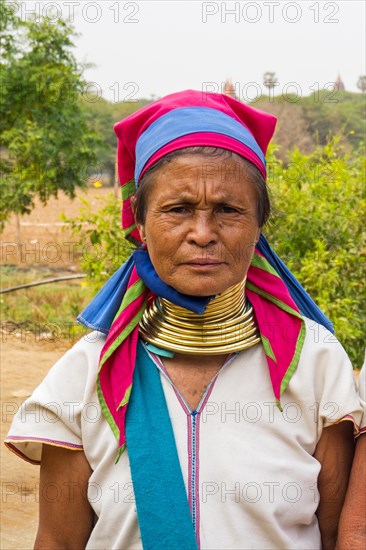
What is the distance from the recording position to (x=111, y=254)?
612cm

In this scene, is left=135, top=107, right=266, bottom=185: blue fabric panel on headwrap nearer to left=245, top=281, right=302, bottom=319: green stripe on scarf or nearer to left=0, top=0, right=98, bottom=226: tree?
left=245, top=281, right=302, bottom=319: green stripe on scarf

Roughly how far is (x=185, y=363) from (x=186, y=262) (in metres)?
0.33

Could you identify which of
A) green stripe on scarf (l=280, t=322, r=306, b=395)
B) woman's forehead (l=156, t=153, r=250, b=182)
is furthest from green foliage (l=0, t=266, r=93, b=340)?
woman's forehead (l=156, t=153, r=250, b=182)

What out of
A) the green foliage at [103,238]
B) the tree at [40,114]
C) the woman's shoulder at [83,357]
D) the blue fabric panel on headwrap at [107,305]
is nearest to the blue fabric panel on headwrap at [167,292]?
the blue fabric panel on headwrap at [107,305]

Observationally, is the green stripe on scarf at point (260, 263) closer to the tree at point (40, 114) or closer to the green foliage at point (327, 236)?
the green foliage at point (327, 236)

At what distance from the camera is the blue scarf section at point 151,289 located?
212 cm

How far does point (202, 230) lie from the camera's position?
200 centimetres

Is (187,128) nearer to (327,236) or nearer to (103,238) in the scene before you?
(327,236)

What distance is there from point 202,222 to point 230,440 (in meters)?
0.58

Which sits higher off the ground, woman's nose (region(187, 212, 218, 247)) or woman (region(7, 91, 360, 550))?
woman's nose (region(187, 212, 218, 247))

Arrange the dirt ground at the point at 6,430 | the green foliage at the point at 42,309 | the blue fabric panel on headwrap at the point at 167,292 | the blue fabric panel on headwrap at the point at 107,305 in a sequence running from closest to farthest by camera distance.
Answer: the blue fabric panel on headwrap at the point at 167,292
the blue fabric panel on headwrap at the point at 107,305
the dirt ground at the point at 6,430
the green foliage at the point at 42,309

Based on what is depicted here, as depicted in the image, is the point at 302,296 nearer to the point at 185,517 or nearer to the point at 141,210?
the point at 141,210

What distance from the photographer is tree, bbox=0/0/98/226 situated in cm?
966

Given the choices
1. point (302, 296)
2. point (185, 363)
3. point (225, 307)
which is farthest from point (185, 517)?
point (302, 296)
